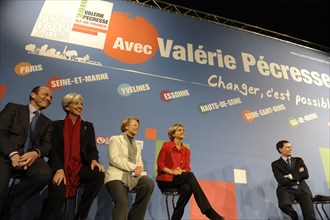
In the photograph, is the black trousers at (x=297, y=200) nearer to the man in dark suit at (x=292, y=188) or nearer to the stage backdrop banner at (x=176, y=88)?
the man in dark suit at (x=292, y=188)

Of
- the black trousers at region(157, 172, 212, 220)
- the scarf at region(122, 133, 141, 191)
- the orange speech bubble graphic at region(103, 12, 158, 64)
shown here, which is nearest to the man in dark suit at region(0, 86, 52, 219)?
the scarf at region(122, 133, 141, 191)

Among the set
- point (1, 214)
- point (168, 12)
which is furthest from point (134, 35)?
point (1, 214)

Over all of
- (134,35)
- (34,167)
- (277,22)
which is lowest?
(34,167)

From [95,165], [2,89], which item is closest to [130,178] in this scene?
[95,165]

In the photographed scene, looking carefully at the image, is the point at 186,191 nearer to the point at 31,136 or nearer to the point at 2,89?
the point at 31,136

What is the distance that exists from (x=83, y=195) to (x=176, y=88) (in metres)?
2.34

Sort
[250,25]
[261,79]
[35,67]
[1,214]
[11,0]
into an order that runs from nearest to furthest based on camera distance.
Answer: [1,214] < [35,67] < [11,0] < [261,79] < [250,25]

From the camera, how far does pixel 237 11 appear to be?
19.4 feet

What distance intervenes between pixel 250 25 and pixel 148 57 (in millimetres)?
2357

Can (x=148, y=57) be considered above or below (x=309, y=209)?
above

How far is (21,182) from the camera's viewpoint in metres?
2.45

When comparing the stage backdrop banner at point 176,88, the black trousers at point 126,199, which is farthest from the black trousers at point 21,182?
the stage backdrop banner at point 176,88

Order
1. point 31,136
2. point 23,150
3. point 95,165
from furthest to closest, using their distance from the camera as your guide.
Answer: point 95,165, point 31,136, point 23,150

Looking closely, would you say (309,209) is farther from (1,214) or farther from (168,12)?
(168,12)
